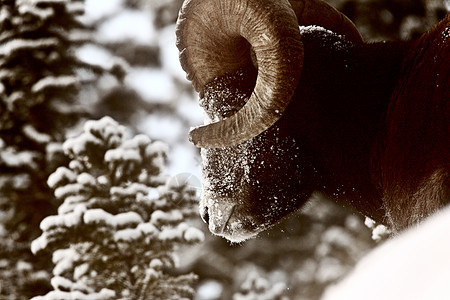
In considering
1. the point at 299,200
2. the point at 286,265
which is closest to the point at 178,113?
the point at 286,265

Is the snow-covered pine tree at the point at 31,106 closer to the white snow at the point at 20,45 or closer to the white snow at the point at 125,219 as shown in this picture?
the white snow at the point at 20,45

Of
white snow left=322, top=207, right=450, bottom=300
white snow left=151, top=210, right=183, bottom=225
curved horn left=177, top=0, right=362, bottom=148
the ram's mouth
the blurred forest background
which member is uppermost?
the blurred forest background

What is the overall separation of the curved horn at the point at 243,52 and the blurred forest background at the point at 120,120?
3.35m

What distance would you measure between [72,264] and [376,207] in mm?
4204

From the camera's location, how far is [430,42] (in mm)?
2326

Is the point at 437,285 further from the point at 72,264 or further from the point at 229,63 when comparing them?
the point at 72,264

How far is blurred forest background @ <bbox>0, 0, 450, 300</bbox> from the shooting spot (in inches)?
314

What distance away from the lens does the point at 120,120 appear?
34.8 feet

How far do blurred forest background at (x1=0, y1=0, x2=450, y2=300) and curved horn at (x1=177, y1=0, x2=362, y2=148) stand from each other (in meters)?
3.35

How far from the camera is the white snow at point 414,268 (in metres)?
0.33

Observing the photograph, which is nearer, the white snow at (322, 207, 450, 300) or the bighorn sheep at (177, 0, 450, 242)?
the white snow at (322, 207, 450, 300)

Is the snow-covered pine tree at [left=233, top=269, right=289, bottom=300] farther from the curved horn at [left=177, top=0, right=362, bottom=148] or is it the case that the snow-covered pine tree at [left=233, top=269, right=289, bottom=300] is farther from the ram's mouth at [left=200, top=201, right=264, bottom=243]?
the curved horn at [left=177, top=0, right=362, bottom=148]

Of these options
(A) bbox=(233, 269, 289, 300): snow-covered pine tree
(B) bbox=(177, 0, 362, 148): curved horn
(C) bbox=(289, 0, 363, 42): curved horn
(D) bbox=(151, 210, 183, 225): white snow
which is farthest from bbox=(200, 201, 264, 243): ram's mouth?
(A) bbox=(233, 269, 289, 300): snow-covered pine tree

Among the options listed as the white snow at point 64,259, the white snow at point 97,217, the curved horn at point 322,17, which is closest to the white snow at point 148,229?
the white snow at point 97,217
